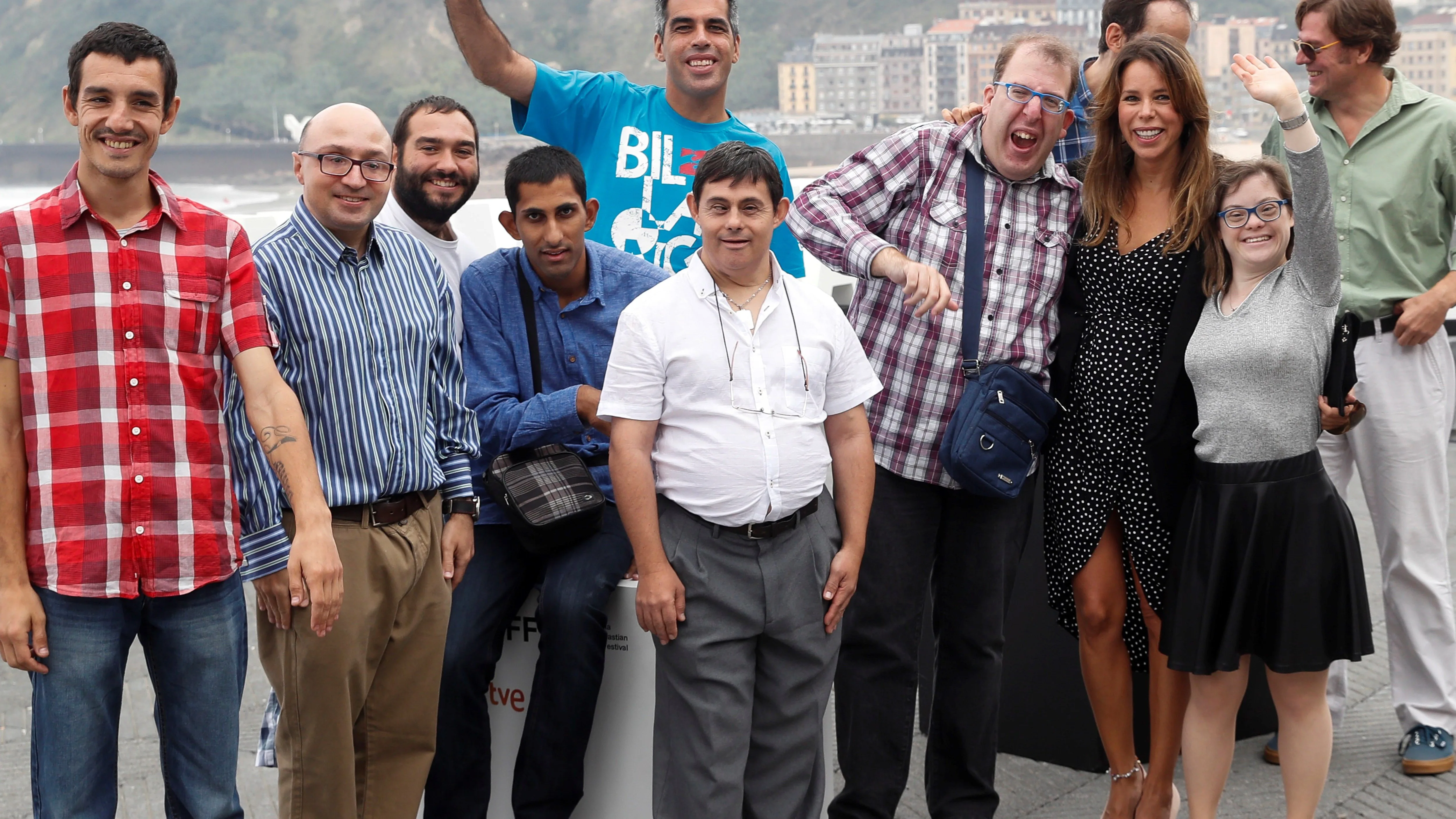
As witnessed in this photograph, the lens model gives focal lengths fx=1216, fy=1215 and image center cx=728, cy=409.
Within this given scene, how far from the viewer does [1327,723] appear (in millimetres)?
2605

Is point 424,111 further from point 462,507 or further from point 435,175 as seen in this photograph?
point 462,507

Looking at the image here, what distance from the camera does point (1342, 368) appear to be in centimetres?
255

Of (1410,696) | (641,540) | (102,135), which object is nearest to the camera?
(102,135)

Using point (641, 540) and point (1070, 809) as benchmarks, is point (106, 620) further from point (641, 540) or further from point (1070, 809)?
point (1070, 809)

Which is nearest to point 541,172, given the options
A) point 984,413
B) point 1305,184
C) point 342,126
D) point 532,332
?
point 532,332

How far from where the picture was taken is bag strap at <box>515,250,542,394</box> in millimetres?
2691

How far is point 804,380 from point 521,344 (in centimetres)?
69

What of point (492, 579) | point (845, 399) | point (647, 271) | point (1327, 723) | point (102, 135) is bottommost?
point (1327, 723)

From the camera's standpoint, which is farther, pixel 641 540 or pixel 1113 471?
pixel 1113 471

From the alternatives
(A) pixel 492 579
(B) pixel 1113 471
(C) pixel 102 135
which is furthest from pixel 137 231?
(B) pixel 1113 471

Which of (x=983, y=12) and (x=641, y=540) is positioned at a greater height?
(x=983, y=12)

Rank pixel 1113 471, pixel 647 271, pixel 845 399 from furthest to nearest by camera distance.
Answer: pixel 647 271, pixel 1113 471, pixel 845 399

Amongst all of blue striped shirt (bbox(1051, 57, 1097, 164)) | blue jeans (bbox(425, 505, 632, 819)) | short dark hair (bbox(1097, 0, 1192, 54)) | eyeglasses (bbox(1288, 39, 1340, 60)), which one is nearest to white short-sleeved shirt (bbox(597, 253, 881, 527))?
blue jeans (bbox(425, 505, 632, 819))

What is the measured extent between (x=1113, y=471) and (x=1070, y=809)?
97 centimetres
